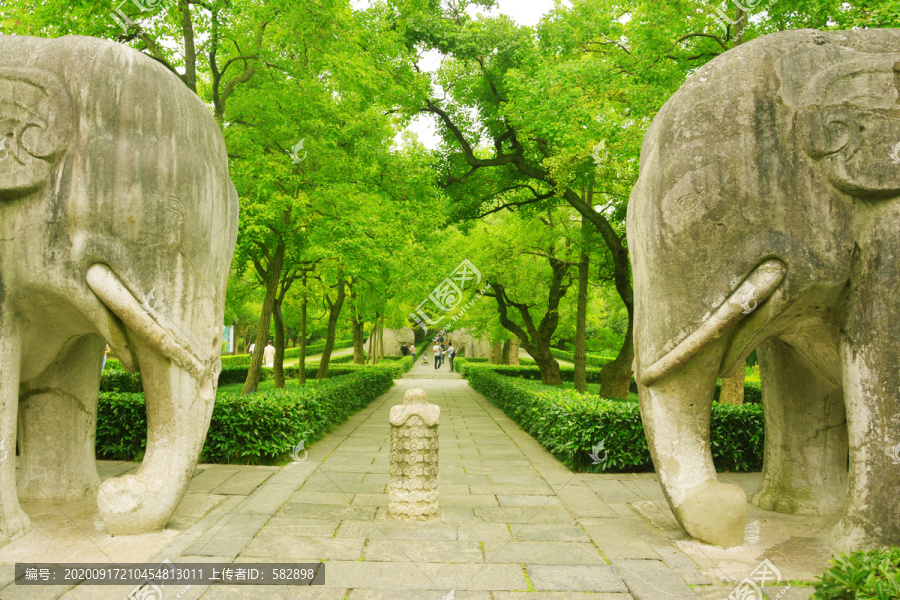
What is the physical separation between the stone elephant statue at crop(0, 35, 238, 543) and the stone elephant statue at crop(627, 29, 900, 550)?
11.0ft

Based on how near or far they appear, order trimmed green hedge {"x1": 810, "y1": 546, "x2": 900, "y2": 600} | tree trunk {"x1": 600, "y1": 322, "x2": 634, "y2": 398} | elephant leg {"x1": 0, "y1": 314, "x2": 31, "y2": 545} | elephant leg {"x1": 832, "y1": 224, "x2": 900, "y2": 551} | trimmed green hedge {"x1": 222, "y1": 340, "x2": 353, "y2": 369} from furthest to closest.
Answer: trimmed green hedge {"x1": 222, "y1": 340, "x2": 353, "y2": 369}, tree trunk {"x1": 600, "y1": 322, "x2": 634, "y2": 398}, elephant leg {"x1": 0, "y1": 314, "x2": 31, "y2": 545}, elephant leg {"x1": 832, "y1": 224, "x2": 900, "y2": 551}, trimmed green hedge {"x1": 810, "y1": 546, "x2": 900, "y2": 600}

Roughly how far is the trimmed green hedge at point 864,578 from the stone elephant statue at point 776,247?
0.92m

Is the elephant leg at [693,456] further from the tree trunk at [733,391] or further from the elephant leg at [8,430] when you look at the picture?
the tree trunk at [733,391]

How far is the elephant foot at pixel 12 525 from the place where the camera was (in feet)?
12.0

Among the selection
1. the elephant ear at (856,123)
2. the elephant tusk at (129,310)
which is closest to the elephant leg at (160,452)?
the elephant tusk at (129,310)

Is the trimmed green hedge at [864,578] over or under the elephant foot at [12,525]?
over

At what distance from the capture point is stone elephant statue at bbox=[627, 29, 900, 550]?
3439 millimetres

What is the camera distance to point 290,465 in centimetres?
681

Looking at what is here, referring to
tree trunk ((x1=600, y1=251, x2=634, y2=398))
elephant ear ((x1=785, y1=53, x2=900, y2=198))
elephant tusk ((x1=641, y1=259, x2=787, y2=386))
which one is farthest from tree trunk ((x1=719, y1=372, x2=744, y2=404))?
elephant ear ((x1=785, y1=53, x2=900, y2=198))

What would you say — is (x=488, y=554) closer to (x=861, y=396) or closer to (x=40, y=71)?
(x=861, y=396)

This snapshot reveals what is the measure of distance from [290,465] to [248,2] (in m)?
7.01

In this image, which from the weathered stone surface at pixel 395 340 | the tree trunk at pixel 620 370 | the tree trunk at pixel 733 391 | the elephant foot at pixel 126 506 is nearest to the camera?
the elephant foot at pixel 126 506

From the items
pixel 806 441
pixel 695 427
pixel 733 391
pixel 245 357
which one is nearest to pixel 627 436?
pixel 806 441

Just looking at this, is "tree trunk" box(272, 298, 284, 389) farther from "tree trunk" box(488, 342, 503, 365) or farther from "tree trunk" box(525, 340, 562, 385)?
"tree trunk" box(488, 342, 503, 365)
